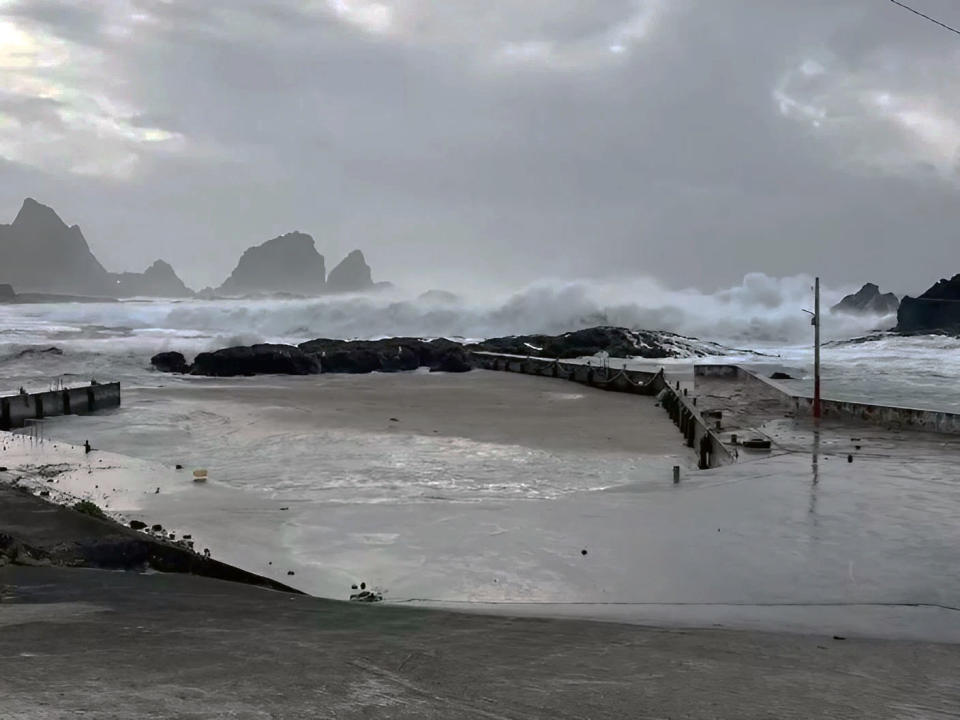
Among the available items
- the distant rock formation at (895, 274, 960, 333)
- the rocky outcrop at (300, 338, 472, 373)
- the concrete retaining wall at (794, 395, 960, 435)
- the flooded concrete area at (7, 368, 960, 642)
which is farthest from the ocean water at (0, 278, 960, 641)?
the distant rock formation at (895, 274, 960, 333)

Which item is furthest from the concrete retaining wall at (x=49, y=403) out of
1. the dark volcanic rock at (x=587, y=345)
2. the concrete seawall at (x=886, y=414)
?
the dark volcanic rock at (x=587, y=345)

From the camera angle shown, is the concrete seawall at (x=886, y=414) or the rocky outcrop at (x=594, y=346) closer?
the concrete seawall at (x=886, y=414)

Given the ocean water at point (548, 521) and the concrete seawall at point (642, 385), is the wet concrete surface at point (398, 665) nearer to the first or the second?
the ocean water at point (548, 521)

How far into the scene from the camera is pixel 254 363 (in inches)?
1556

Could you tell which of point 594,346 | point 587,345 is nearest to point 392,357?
point 587,345

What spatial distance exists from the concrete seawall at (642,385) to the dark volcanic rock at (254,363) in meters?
10.4

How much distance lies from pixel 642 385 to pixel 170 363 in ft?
77.6

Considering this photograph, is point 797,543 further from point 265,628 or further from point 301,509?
point 301,509

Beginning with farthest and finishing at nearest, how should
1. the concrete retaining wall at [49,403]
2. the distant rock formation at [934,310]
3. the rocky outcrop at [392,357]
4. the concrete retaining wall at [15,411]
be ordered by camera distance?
the distant rock formation at [934,310] → the rocky outcrop at [392,357] → the concrete retaining wall at [49,403] → the concrete retaining wall at [15,411]

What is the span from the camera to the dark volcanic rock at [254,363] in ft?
128

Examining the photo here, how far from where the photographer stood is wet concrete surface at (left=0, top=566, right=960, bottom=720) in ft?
11.9

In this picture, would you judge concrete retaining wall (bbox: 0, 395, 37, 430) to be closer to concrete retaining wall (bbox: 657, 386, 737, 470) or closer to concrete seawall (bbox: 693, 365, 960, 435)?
concrete retaining wall (bbox: 657, 386, 737, 470)

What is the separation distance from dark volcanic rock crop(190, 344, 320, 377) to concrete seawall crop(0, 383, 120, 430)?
12071mm

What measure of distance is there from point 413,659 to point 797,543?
550cm
